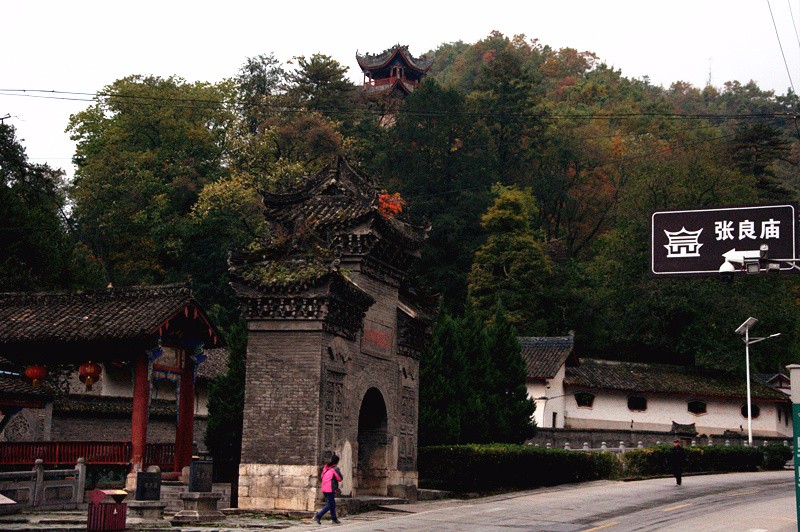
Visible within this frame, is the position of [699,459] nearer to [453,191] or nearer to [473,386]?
[473,386]

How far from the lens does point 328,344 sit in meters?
29.0

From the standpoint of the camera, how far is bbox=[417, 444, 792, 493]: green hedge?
35.7m

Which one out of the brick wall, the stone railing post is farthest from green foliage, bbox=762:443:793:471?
the stone railing post

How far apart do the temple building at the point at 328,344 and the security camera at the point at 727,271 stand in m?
11.7

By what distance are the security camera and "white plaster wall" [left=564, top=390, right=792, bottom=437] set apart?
141 ft

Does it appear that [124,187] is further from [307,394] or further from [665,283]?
[307,394]

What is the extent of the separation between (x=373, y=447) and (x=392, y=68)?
79.8 m

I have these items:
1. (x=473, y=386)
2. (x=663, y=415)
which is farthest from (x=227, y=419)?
(x=663, y=415)

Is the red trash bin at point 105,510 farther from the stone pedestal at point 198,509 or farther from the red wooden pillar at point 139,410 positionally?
the red wooden pillar at point 139,410

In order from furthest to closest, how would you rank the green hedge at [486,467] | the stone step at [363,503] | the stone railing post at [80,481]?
the green hedge at [486,467], the stone step at [363,503], the stone railing post at [80,481]

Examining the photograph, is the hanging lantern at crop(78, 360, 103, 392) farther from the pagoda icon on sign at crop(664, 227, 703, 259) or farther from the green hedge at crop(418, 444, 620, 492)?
the pagoda icon on sign at crop(664, 227, 703, 259)

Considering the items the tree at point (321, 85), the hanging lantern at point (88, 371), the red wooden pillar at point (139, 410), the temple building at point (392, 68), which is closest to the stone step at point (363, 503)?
the red wooden pillar at point (139, 410)

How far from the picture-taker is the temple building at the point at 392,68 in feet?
350

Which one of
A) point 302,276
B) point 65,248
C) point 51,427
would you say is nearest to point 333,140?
point 65,248
